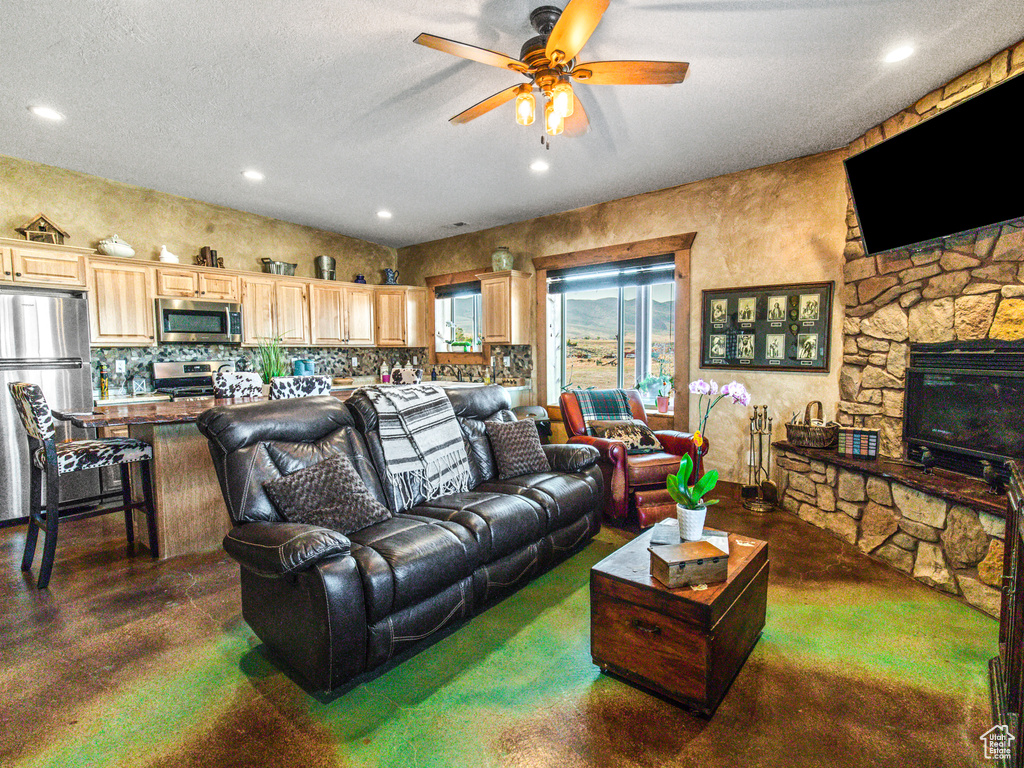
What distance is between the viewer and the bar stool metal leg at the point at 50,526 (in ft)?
8.71

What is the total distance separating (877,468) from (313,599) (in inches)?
130

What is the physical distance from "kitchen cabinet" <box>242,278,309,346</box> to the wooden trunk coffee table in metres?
4.80

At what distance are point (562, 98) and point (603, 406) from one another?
99.7 inches

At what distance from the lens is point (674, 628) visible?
1667mm

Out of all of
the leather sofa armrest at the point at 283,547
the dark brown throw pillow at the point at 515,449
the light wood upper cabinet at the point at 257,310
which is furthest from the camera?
the light wood upper cabinet at the point at 257,310

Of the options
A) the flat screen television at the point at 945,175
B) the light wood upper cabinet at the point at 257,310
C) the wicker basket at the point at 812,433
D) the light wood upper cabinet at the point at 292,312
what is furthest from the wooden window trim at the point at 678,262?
the light wood upper cabinet at the point at 257,310

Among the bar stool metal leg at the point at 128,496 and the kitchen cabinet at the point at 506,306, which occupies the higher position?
the kitchen cabinet at the point at 506,306

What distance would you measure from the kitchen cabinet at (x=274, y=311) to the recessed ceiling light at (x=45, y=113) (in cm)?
212

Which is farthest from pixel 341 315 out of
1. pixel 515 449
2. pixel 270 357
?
pixel 515 449

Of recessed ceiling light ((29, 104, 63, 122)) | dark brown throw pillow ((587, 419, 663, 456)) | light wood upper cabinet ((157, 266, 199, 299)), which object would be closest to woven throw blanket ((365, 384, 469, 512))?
dark brown throw pillow ((587, 419, 663, 456))

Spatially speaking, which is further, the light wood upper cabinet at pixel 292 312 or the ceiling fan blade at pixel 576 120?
the light wood upper cabinet at pixel 292 312

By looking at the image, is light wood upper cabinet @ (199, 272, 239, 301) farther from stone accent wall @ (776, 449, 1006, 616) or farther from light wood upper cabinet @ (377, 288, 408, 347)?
stone accent wall @ (776, 449, 1006, 616)

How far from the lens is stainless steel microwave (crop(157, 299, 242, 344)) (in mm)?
4633

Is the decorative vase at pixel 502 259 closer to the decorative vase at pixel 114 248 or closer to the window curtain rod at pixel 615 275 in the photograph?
the window curtain rod at pixel 615 275
